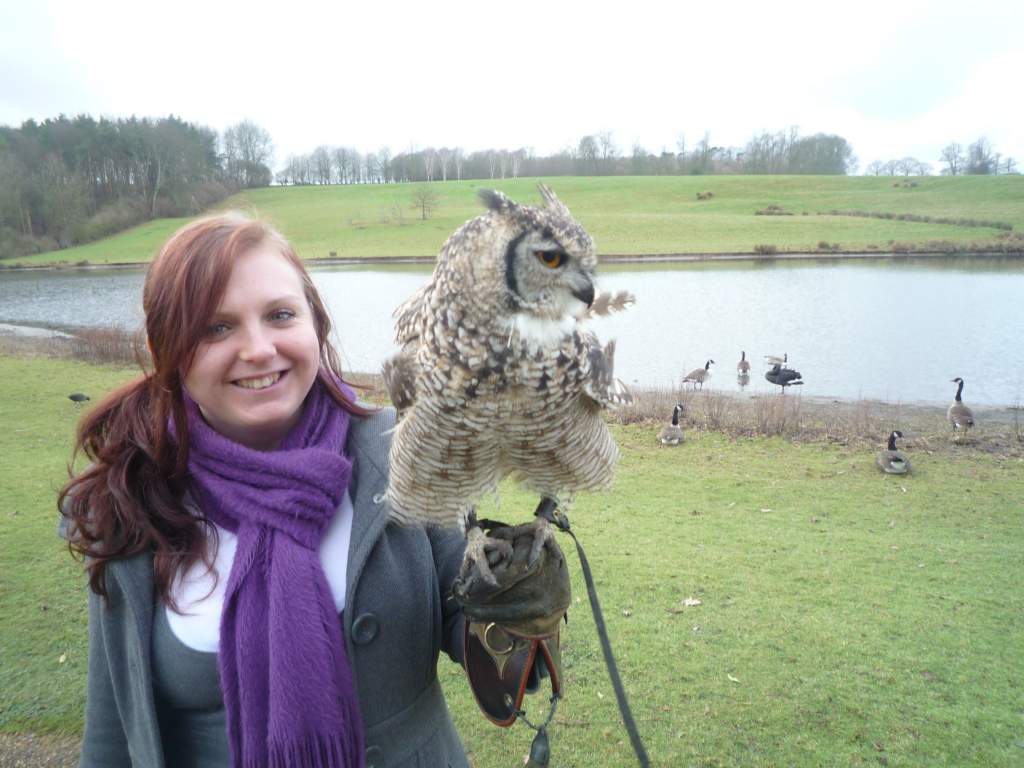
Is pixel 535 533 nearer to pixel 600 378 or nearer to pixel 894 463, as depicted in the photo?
pixel 600 378

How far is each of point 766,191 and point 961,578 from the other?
176ft

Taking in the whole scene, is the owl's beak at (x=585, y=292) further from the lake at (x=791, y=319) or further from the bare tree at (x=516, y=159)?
the bare tree at (x=516, y=159)

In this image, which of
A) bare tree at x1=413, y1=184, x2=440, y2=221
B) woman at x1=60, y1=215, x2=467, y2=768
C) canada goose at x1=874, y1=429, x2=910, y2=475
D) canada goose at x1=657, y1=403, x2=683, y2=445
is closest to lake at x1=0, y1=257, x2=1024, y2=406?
canada goose at x1=657, y1=403, x2=683, y2=445

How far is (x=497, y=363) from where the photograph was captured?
1635 mm

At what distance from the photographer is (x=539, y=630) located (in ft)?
6.33

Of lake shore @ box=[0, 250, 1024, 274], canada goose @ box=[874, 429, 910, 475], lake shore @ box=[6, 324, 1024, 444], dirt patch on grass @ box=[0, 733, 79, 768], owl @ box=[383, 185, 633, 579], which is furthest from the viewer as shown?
lake shore @ box=[0, 250, 1024, 274]

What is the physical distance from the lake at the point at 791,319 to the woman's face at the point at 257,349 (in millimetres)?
5678

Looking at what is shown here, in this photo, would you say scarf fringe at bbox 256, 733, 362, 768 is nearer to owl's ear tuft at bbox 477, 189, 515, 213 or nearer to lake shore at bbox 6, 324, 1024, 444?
owl's ear tuft at bbox 477, 189, 515, 213

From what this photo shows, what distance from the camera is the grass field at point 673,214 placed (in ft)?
108

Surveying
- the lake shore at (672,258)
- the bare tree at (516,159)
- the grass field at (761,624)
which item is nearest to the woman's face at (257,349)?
the grass field at (761,624)

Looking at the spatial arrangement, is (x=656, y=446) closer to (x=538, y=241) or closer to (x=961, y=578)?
(x=961, y=578)

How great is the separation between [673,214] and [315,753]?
43350 mm

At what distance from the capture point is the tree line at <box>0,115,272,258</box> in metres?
41.9

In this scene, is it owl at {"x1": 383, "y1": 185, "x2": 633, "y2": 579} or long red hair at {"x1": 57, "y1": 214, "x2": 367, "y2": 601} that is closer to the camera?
long red hair at {"x1": 57, "y1": 214, "x2": 367, "y2": 601}
